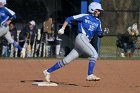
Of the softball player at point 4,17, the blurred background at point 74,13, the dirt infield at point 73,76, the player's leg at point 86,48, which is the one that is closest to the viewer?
the dirt infield at point 73,76

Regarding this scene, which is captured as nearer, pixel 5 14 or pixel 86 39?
pixel 86 39

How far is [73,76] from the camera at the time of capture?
13.3 meters

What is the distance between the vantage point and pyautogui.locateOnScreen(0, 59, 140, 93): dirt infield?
10.4 meters

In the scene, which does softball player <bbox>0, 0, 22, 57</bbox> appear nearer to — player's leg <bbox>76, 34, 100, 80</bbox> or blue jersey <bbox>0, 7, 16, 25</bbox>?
blue jersey <bbox>0, 7, 16, 25</bbox>

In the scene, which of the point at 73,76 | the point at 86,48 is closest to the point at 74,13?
the point at 73,76

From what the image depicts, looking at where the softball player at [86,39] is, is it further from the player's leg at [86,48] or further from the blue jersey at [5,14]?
the blue jersey at [5,14]

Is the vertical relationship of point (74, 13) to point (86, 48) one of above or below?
above

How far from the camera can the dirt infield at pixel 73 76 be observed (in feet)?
34.3

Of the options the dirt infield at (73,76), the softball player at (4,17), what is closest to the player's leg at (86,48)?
the dirt infield at (73,76)

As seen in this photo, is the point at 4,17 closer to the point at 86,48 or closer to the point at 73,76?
the point at 73,76

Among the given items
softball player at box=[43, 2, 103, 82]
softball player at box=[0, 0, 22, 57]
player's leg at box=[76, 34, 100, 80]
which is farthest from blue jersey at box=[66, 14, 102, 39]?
softball player at box=[0, 0, 22, 57]

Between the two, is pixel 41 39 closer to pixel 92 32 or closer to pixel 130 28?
pixel 130 28

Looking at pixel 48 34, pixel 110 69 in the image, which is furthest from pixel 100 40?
pixel 110 69

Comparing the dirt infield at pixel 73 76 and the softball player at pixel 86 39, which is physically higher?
the softball player at pixel 86 39
